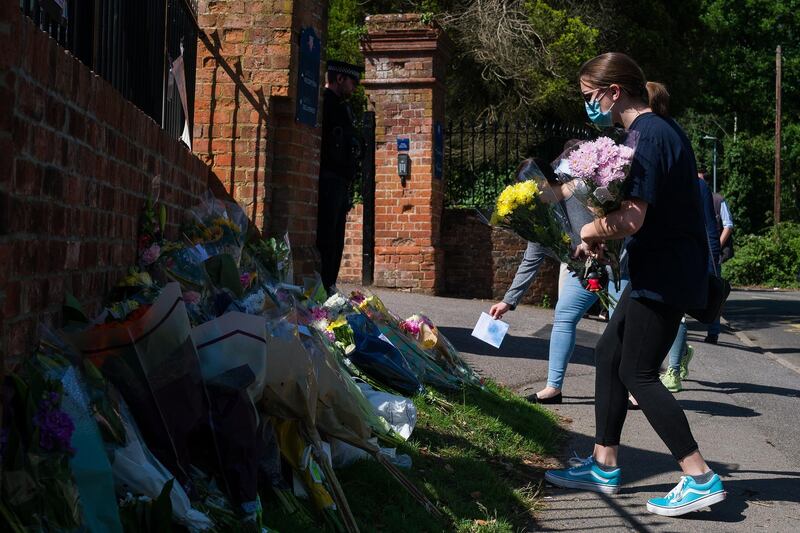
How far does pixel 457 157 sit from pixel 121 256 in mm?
12432

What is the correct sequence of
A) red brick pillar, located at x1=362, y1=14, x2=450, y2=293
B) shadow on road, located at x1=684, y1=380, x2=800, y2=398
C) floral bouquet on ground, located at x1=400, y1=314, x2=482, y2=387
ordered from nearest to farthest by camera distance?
floral bouquet on ground, located at x1=400, y1=314, x2=482, y2=387
shadow on road, located at x1=684, y1=380, x2=800, y2=398
red brick pillar, located at x1=362, y1=14, x2=450, y2=293

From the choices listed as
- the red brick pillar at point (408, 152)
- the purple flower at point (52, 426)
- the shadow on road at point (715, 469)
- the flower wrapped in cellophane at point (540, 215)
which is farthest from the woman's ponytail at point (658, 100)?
the red brick pillar at point (408, 152)

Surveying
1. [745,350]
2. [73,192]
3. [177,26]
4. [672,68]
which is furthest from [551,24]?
[73,192]

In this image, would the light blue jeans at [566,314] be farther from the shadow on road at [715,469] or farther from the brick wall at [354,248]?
the brick wall at [354,248]

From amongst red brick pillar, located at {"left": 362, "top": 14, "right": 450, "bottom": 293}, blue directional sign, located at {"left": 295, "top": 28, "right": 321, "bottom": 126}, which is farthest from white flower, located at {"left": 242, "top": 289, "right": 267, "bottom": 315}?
red brick pillar, located at {"left": 362, "top": 14, "right": 450, "bottom": 293}

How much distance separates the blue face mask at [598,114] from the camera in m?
4.92

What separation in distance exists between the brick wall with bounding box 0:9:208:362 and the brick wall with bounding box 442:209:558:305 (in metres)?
10.4

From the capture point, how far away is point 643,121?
4.70m

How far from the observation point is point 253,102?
6.92 meters

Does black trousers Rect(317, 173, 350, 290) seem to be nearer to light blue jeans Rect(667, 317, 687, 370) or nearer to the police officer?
the police officer

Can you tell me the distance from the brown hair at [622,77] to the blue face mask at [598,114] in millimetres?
95

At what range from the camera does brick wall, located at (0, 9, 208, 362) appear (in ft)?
8.61

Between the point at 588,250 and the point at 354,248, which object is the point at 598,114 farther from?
the point at 354,248

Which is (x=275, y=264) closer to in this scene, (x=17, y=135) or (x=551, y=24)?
(x=17, y=135)
